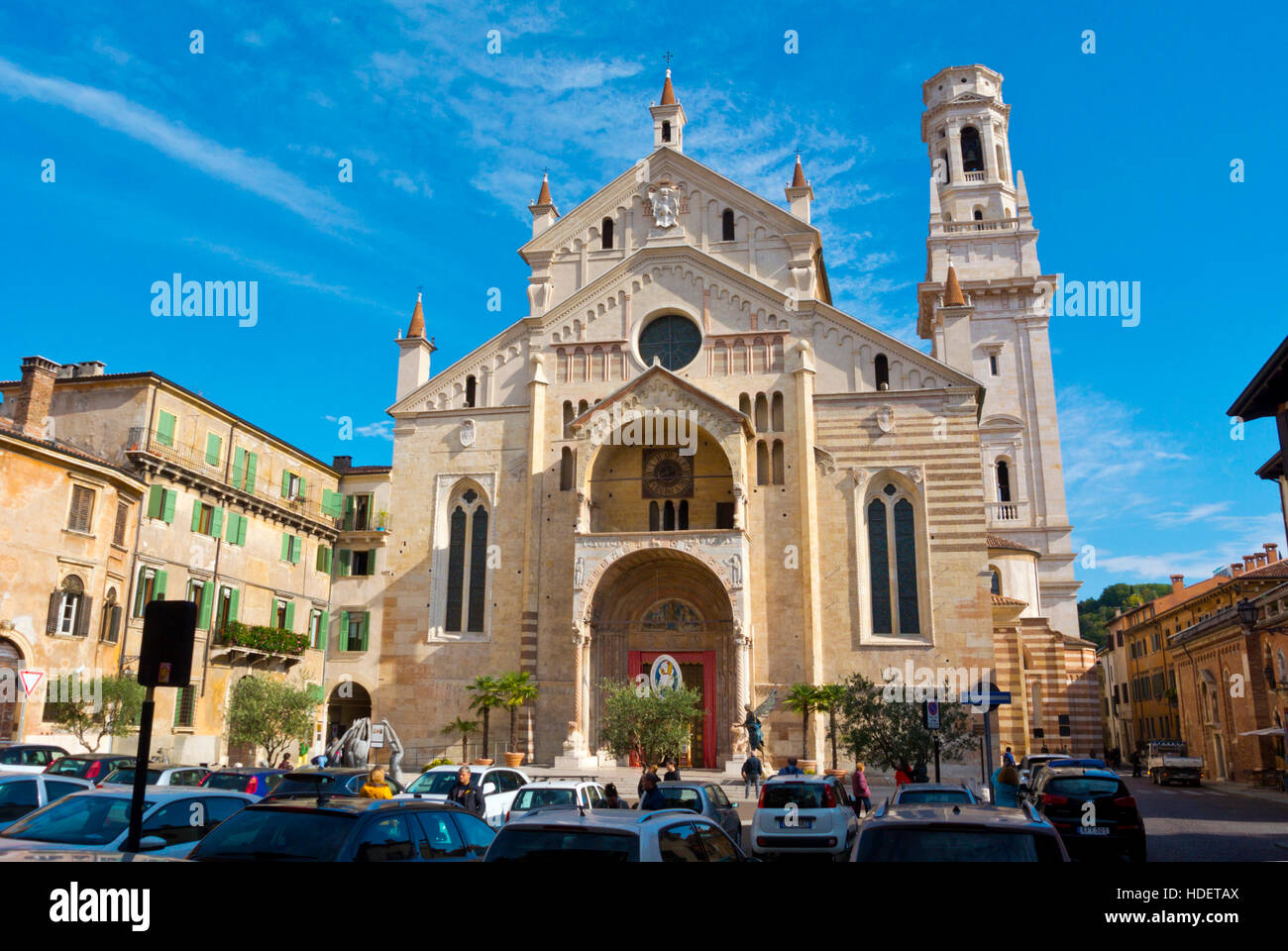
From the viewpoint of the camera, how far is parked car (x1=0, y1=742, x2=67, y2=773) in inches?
756

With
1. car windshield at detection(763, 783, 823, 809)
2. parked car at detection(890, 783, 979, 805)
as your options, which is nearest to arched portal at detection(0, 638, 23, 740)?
car windshield at detection(763, 783, 823, 809)

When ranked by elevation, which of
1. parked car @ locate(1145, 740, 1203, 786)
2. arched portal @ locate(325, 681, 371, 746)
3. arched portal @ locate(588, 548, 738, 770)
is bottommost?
parked car @ locate(1145, 740, 1203, 786)

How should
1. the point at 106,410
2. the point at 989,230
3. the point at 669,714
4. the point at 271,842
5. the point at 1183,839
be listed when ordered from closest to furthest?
the point at 271,842, the point at 1183,839, the point at 669,714, the point at 106,410, the point at 989,230

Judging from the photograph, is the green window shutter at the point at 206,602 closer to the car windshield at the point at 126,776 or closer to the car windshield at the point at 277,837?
the car windshield at the point at 126,776

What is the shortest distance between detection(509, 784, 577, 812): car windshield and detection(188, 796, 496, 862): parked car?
6925 mm

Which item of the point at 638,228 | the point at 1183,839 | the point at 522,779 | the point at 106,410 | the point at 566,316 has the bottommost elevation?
the point at 1183,839

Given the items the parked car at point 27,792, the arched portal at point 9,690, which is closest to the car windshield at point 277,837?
the parked car at point 27,792

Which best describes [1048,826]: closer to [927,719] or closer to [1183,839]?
[927,719]

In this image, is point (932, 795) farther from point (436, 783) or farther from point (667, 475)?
point (667, 475)

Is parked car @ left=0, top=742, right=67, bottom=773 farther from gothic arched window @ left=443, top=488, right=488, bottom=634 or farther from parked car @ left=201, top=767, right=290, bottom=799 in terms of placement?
gothic arched window @ left=443, top=488, right=488, bottom=634

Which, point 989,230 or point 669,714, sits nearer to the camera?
point 669,714

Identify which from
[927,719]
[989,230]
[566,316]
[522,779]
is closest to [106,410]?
[566,316]

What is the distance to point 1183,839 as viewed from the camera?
1955 centimetres
